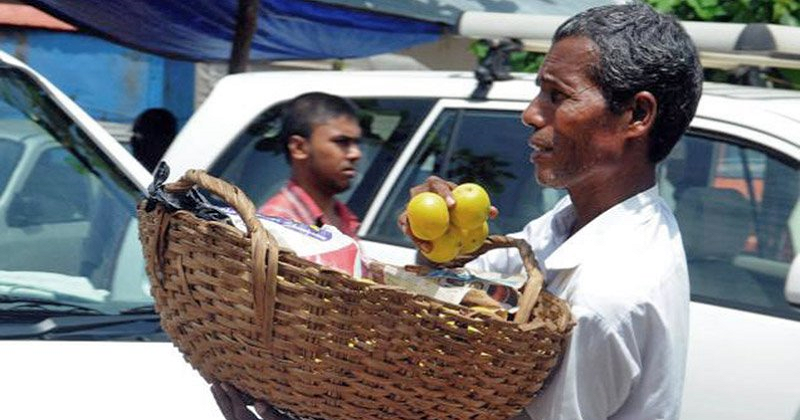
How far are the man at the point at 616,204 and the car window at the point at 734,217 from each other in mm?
2062

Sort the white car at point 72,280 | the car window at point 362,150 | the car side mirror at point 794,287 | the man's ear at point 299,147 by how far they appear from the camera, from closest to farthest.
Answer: the white car at point 72,280 → the car side mirror at point 794,287 → the man's ear at point 299,147 → the car window at point 362,150

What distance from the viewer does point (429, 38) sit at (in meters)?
7.76

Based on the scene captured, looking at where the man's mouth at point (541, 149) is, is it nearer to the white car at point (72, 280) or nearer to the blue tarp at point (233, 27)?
the white car at point (72, 280)

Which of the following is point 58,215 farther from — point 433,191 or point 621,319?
point 621,319

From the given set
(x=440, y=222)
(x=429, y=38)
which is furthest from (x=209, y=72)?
(x=440, y=222)

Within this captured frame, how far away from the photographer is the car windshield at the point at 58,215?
3.76m

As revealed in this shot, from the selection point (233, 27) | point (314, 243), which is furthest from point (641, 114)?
point (233, 27)

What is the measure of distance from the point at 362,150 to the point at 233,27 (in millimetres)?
2831

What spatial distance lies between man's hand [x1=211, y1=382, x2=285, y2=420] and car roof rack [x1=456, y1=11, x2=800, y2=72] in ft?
8.80

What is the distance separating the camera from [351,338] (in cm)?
192

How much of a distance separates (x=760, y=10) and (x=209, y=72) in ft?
22.1

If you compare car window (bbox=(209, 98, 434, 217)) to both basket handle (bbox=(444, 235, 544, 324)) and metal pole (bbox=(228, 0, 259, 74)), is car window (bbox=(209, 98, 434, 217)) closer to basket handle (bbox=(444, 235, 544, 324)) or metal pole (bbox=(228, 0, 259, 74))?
metal pole (bbox=(228, 0, 259, 74))

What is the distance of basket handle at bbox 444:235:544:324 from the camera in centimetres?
195

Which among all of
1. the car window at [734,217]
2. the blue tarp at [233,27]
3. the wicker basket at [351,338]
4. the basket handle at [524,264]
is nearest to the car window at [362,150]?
the car window at [734,217]
